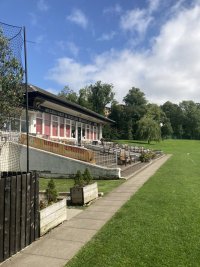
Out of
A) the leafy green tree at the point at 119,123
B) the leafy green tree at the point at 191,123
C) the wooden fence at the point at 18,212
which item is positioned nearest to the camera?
the wooden fence at the point at 18,212

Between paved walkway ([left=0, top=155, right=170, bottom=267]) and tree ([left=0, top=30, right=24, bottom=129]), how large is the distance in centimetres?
275

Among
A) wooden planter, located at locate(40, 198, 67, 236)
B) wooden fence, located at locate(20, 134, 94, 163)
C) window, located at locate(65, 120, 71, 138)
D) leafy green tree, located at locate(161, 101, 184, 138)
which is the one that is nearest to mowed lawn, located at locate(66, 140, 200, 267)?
wooden planter, located at locate(40, 198, 67, 236)

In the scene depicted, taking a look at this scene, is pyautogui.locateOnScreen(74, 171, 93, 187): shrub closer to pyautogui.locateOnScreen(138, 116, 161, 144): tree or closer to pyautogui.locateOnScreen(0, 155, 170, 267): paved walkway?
pyautogui.locateOnScreen(0, 155, 170, 267): paved walkway

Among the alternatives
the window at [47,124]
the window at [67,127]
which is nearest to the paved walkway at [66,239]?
the window at [47,124]

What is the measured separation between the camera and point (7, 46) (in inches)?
301

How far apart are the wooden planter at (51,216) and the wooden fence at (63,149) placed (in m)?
10.1

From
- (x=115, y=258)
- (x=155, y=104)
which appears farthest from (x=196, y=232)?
(x=155, y=104)

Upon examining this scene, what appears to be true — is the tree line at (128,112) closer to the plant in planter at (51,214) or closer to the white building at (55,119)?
the white building at (55,119)

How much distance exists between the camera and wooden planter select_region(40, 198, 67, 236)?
7563mm

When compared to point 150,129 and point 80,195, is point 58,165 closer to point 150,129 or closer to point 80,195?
point 80,195

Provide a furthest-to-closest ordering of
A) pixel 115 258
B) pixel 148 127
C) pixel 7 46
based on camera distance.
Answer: pixel 148 127
pixel 7 46
pixel 115 258

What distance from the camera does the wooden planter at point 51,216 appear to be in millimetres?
7563

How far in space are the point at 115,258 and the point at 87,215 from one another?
11.3 feet

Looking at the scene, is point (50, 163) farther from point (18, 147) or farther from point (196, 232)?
point (196, 232)
